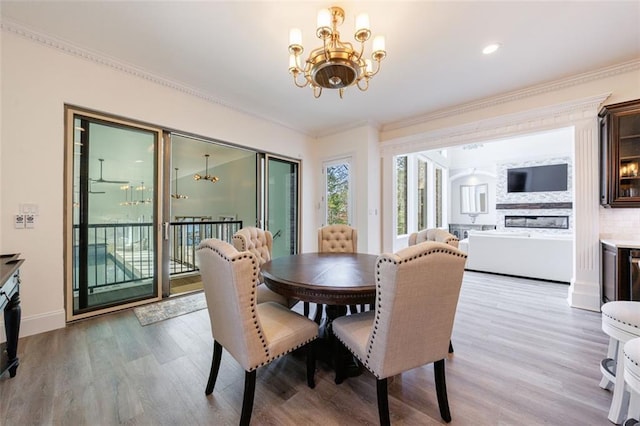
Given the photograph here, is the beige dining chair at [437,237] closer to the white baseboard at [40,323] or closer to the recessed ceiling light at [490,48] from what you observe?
the recessed ceiling light at [490,48]

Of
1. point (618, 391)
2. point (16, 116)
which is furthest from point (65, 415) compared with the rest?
point (618, 391)

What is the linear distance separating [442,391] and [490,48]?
3084 millimetres

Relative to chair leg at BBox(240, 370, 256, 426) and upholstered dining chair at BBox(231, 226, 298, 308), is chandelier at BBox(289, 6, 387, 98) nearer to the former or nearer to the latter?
upholstered dining chair at BBox(231, 226, 298, 308)

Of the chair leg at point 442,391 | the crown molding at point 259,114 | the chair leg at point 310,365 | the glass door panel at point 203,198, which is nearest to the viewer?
the chair leg at point 442,391

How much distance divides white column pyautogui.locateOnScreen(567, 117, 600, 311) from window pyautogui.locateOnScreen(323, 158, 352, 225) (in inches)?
123

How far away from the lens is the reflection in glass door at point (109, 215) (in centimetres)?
267

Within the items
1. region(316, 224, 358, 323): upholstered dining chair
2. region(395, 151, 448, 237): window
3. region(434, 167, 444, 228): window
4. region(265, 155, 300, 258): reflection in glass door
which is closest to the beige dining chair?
region(316, 224, 358, 323): upholstered dining chair

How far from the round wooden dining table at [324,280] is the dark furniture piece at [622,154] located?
2933mm

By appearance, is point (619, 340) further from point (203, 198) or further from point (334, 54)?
point (203, 198)

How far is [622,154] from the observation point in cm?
278

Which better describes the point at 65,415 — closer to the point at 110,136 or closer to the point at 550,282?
the point at 110,136

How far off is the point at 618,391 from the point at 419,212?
5229mm

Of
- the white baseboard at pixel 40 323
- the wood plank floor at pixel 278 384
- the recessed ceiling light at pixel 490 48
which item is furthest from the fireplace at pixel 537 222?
the white baseboard at pixel 40 323

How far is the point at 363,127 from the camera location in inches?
179
